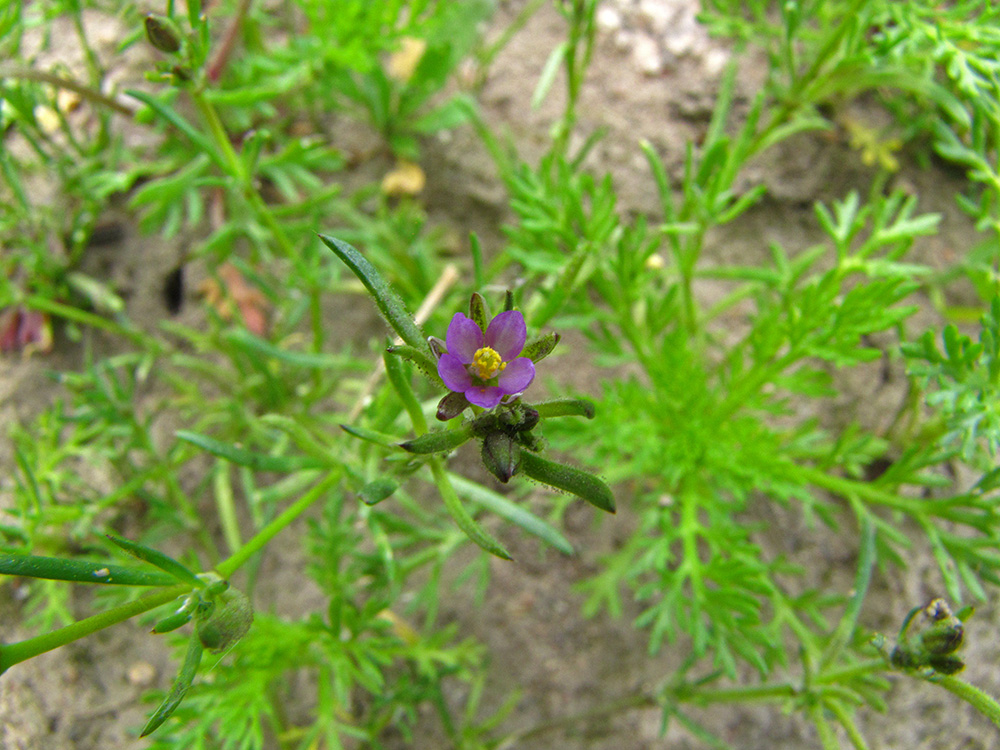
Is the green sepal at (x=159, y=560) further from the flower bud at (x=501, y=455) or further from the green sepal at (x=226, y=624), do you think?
the flower bud at (x=501, y=455)

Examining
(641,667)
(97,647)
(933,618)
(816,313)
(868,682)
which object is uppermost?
(816,313)

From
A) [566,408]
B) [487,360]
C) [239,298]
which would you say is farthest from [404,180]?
[566,408]

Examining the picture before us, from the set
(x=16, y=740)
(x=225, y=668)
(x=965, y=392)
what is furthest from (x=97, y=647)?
(x=965, y=392)

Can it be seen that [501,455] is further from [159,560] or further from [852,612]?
[852,612]

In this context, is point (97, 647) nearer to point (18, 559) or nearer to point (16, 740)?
point (16, 740)

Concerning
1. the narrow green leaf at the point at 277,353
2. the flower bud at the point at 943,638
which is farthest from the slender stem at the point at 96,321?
the flower bud at the point at 943,638

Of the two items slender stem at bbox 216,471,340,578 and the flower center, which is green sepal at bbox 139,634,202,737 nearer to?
slender stem at bbox 216,471,340,578
